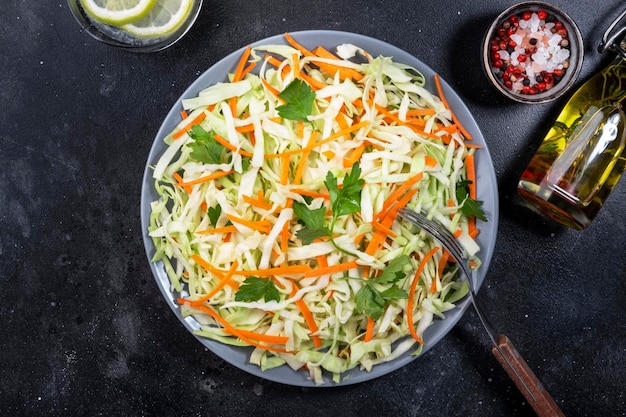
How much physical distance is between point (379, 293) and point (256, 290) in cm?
40

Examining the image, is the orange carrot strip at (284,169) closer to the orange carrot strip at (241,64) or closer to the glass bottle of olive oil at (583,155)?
the orange carrot strip at (241,64)

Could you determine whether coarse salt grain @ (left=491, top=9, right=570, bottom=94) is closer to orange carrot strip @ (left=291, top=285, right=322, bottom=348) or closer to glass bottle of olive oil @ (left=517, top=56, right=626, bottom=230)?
glass bottle of olive oil @ (left=517, top=56, right=626, bottom=230)

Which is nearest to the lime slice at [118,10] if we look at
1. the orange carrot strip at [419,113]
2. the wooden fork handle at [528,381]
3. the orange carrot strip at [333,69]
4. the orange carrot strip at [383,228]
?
the orange carrot strip at [333,69]

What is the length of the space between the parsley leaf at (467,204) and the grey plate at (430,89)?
36 millimetres

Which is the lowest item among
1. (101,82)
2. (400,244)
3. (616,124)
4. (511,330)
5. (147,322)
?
(147,322)

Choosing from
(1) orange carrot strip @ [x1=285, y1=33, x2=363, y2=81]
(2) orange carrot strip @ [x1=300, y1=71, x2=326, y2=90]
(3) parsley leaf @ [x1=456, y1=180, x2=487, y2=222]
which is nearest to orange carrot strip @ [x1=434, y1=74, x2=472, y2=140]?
(3) parsley leaf @ [x1=456, y1=180, x2=487, y2=222]

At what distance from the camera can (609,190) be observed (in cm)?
212

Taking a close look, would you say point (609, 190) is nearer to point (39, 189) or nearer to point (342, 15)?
point (342, 15)

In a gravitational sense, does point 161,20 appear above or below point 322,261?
above

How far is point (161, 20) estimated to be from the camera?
2.10 metres

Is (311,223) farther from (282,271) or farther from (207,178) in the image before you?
(207,178)

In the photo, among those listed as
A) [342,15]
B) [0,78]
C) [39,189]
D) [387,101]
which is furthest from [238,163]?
[0,78]

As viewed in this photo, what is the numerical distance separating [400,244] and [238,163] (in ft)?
1.94

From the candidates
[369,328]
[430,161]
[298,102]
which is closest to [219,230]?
[298,102]
